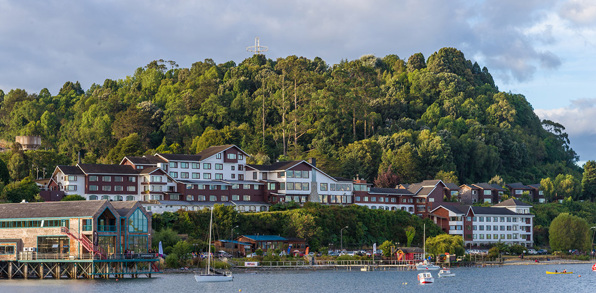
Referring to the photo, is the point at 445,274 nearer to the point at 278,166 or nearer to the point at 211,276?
the point at 211,276

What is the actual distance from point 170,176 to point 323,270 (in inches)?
1044

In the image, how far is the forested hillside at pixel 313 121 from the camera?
424 ft

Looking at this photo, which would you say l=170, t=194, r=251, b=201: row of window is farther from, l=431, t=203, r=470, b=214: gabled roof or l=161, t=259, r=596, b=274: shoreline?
l=431, t=203, r=470, b=214: gabled roof

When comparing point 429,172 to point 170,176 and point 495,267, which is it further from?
point 170,176

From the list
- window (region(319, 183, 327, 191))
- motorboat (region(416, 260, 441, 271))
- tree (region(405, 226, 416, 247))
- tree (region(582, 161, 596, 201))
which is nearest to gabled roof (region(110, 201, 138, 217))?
motorboat (region(416, 260, 441, 271))

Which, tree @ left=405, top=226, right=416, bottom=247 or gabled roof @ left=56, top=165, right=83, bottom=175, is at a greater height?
gabled roof @ left=56, top=165, right=83, bottom=175

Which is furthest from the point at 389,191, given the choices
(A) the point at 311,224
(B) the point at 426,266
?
(B) the point at 426,266

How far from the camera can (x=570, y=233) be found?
383 feet

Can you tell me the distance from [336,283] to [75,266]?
80.1ft

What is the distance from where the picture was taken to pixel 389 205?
11906 cm

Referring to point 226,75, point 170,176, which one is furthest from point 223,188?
point 226,75

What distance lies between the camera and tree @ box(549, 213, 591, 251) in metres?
117

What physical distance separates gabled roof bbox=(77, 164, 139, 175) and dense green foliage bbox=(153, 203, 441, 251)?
13.0 m

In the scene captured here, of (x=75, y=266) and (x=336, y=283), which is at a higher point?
(x=75, y=266)
